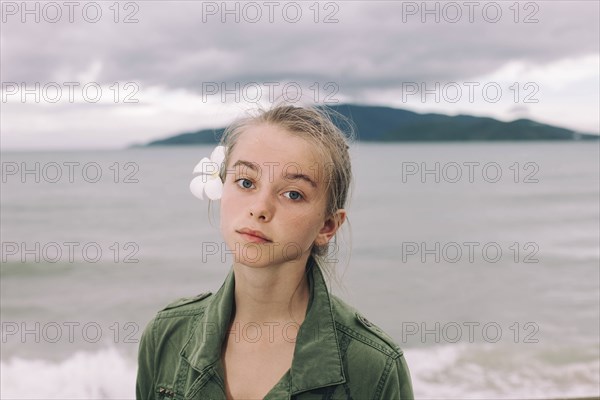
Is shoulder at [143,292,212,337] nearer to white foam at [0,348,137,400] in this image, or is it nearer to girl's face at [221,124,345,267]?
girl's face at [221,124,345,267]

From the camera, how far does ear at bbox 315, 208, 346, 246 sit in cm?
184

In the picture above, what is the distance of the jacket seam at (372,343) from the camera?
1755mm

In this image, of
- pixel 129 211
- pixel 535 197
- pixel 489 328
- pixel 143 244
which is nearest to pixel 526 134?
pixel 535 197

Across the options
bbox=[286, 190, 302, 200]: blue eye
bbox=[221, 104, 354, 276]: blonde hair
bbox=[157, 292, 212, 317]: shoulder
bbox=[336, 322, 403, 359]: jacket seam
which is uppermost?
bbox=[221, 104, 354, 276]: blonde hair

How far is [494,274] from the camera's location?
929 cm

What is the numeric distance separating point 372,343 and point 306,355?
18 centimetres

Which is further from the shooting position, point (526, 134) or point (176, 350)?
point (526, 134)

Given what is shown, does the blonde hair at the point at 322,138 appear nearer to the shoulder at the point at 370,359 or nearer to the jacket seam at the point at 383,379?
the shoulder at the point at 370,359

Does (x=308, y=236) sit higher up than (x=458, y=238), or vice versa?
(x=458, y=238)

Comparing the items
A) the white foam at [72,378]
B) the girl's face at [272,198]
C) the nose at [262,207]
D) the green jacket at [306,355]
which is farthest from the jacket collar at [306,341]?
the white foam at [72,378]

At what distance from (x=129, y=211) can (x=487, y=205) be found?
9.29 metres

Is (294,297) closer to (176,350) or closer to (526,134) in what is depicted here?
(176,350)

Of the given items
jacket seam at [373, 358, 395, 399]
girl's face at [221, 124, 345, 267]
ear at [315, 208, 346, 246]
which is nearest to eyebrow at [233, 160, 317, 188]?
girl's face at [221, 124, 345, 267]

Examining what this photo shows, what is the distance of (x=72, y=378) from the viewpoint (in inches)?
219
